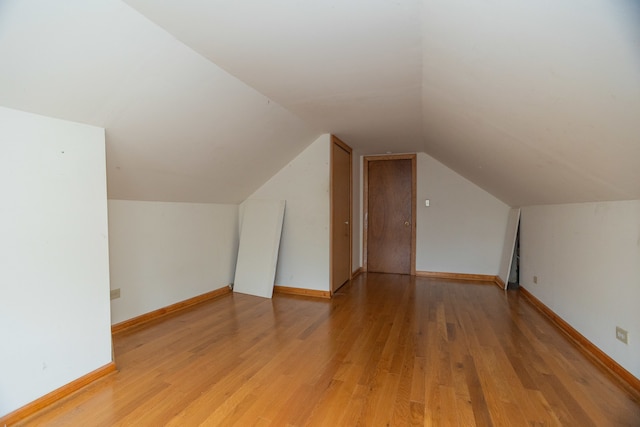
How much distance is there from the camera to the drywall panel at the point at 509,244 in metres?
4.38

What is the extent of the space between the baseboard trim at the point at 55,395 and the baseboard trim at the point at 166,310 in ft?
2.54

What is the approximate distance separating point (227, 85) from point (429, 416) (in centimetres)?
256

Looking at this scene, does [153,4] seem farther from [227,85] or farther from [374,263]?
[374,263]

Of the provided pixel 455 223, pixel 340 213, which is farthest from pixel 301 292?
pixel 455 223

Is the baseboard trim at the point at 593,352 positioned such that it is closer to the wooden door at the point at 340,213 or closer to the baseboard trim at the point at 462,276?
the baseboard trim at the point at 462,276

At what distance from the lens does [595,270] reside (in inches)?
95.3

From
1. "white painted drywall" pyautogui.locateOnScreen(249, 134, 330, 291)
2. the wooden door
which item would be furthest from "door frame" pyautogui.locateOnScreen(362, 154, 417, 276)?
"white painted drywall" pyautogui.locateOnScreen(249, 134, 330, 291)

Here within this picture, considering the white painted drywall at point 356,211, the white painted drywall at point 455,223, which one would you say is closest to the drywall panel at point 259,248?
the white painted drywall at point 356,211

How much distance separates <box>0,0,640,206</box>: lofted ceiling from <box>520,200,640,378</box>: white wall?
19 cm

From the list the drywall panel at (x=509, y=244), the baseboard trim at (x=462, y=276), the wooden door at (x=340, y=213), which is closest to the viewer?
the wooden door at (x=340, y=213)

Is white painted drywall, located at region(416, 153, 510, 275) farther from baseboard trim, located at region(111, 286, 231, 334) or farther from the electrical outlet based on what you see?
baseboard trim, located at region(111, 286, 231, 334)

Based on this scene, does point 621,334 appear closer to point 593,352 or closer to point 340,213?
point 593,352

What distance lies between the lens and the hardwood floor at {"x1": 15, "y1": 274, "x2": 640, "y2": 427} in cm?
169

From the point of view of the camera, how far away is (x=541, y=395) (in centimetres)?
186
